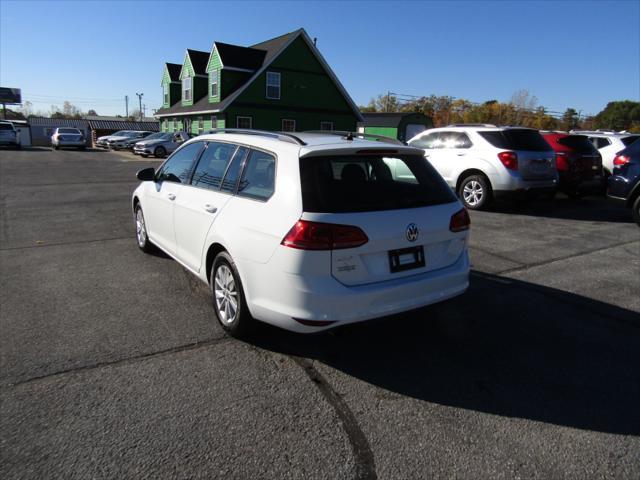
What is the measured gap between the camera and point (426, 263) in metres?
3.42

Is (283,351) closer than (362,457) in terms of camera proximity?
No

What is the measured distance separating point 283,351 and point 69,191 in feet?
36.3

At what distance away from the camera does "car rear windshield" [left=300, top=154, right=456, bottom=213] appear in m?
3.15

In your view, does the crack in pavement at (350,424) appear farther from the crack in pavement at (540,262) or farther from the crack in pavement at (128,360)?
the crack in pavement at (540,262)

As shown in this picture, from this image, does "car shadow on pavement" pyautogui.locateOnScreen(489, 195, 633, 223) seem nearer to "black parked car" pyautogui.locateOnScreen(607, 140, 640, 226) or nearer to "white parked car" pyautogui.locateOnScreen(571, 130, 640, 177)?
"black parked car" pyautogui.locateOnScreen(607, 140, 640, 226)

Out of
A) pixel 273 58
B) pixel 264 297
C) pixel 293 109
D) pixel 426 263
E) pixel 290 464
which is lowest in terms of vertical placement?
pixel 290 464

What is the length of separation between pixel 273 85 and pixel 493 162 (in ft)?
74.7

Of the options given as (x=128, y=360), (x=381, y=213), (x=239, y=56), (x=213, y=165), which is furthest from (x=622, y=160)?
(x=239, y=56)

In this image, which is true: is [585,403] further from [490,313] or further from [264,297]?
[264,297]

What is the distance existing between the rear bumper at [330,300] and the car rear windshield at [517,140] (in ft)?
23.1

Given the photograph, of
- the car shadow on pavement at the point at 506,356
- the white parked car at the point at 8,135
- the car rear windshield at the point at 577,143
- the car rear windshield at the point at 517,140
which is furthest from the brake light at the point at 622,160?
the white parked car at the point at 8,135

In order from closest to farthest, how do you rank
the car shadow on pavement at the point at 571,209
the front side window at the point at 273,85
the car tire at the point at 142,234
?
the car tire at the point at 142,234
the car shadow on pavement at the point at 571,209
the front side window at the point at 273,85

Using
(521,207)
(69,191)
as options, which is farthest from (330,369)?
(69,191)

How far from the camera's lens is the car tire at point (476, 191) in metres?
9.68
